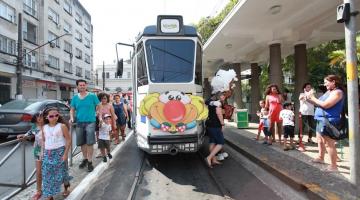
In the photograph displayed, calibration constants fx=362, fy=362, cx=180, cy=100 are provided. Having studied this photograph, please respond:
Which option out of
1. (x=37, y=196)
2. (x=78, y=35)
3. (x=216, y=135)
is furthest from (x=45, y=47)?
(x=37, y=196)

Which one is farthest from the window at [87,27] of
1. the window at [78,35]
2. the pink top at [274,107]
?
the pink top at [274,107]

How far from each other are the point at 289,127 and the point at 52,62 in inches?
1427

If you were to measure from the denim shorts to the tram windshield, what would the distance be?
5.36 feet

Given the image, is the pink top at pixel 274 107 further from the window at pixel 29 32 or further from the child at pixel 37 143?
the window at pixel 29 32

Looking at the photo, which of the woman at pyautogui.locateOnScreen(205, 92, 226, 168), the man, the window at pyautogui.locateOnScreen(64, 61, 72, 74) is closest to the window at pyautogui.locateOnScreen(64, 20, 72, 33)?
the window at pyautogui.locateOnScreen(64, 61, 72, 74)

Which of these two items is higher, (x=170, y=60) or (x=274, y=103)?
(x=170, y=60)

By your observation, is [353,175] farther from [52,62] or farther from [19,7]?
[52,62]

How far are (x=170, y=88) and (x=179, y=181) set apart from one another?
6.46ft

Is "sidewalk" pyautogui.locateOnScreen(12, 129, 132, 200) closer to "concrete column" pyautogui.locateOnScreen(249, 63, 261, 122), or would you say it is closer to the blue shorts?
the blue shorts

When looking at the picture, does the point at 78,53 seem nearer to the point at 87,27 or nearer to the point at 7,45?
the point at 87,27

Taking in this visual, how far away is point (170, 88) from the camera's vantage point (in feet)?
25.4

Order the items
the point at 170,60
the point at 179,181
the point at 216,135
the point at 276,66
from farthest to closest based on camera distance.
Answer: the point at 276,66 < the point at 216,135 < the point at 170,60 < the point at 179,181

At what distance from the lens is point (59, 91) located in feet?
144

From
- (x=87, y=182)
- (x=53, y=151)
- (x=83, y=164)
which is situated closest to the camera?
(x=53, y=151)
